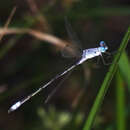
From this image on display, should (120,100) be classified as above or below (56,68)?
below

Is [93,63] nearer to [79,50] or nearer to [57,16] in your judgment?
[79,50]

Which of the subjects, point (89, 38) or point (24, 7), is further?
point (24, 7)

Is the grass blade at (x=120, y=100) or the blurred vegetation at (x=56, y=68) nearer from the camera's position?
the grass blade at (x=120, y=100)

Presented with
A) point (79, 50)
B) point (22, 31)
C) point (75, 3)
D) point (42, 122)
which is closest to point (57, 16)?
point (75, 3)

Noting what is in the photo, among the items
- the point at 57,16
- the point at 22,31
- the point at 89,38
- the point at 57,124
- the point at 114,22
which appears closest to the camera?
the point at 22,31

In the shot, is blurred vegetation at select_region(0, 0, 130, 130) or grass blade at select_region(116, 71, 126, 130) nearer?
grass blade at select_region(116, 71, 126, 130)

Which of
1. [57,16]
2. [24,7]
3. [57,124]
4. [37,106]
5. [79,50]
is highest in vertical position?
[24,7]

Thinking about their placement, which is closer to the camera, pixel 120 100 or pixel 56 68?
pixel 120 100

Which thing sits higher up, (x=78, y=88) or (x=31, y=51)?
(x=31, y=51)
